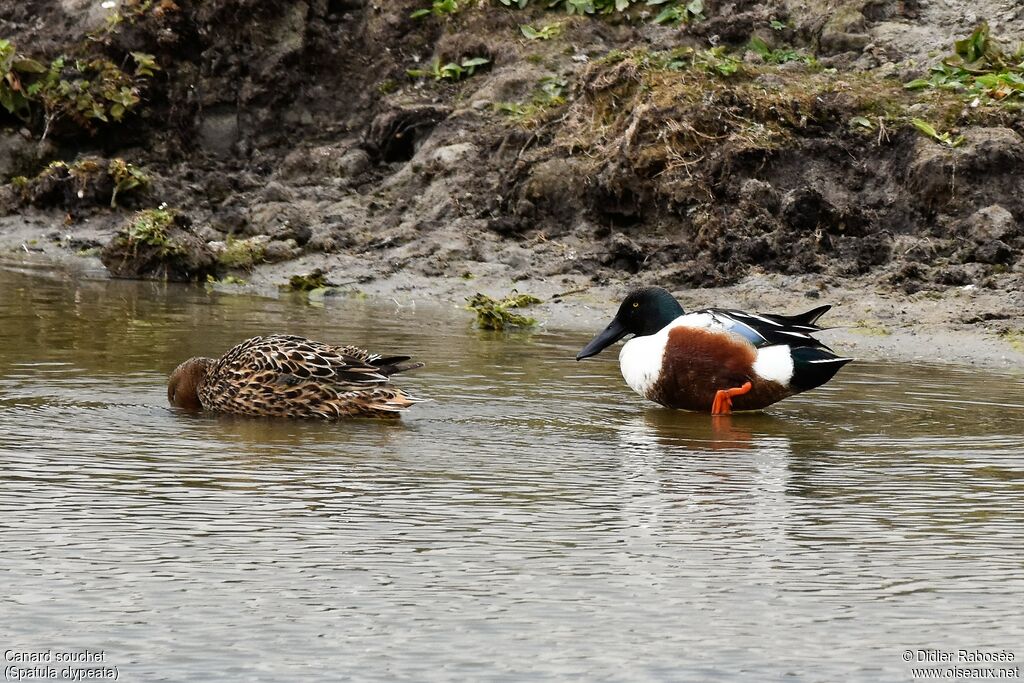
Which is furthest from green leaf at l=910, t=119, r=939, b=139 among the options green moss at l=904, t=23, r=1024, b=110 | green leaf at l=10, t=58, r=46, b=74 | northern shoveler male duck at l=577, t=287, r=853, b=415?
green leaf at l=10, t=58, r=46, b=74

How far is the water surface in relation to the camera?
4.48 metres

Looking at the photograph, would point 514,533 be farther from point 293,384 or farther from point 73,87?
point 73,87

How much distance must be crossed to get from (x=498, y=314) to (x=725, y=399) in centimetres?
309

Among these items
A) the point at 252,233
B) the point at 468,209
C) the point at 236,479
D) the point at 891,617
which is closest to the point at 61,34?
the point at 252,233

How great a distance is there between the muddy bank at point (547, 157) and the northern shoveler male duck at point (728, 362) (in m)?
2.21

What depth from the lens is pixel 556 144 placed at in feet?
43.1

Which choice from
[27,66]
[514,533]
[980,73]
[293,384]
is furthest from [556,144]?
[514,533]

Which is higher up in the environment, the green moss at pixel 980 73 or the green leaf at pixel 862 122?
the green moss at pixel 980 73

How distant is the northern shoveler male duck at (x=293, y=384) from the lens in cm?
798

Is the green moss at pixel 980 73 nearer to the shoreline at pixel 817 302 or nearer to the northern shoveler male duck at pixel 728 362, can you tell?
the shoreline at pixel 817 302

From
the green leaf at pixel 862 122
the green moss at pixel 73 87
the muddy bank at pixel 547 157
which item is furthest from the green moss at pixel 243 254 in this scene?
the green leaf at pixel 862 122

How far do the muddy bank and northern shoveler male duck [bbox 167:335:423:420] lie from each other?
3694 millimetres

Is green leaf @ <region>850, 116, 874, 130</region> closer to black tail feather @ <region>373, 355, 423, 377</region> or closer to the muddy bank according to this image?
the muddy bank

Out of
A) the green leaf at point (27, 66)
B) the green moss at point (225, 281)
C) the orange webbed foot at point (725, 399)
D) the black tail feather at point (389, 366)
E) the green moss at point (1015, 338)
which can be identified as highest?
the green leaf at point (27, 66)
